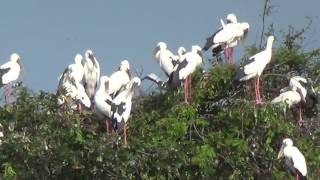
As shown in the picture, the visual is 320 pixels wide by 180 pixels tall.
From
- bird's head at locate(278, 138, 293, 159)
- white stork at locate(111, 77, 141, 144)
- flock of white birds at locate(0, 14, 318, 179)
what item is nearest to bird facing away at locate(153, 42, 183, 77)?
flock of white birds at locate(0, 14, 318, 179)

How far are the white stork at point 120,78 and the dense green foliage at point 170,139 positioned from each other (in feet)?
3.65

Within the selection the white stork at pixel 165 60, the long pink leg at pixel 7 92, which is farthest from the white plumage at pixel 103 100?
the long pink leg at pixel 7 92

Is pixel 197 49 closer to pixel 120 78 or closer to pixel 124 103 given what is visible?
pixel 120 78

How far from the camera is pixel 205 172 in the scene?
61.8 ft

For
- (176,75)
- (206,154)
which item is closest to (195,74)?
(176,75)

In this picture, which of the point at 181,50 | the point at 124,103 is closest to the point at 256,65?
the point at 124,103

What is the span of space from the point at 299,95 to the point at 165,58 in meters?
3.07

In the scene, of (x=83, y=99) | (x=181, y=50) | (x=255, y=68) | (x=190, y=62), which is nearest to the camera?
(x=255, y=68)

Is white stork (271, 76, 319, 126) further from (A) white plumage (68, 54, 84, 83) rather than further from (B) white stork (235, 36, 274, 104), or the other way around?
(A) white plumage (68, 54, 84, 83)

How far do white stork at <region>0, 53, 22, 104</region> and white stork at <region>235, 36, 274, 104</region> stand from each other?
390 centimetres

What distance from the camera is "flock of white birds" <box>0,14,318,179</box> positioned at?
1914 cm

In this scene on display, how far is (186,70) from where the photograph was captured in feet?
65.3

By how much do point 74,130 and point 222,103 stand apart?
86.9 inches

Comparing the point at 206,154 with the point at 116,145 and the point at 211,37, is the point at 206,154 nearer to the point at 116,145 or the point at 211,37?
the point at 116,145
